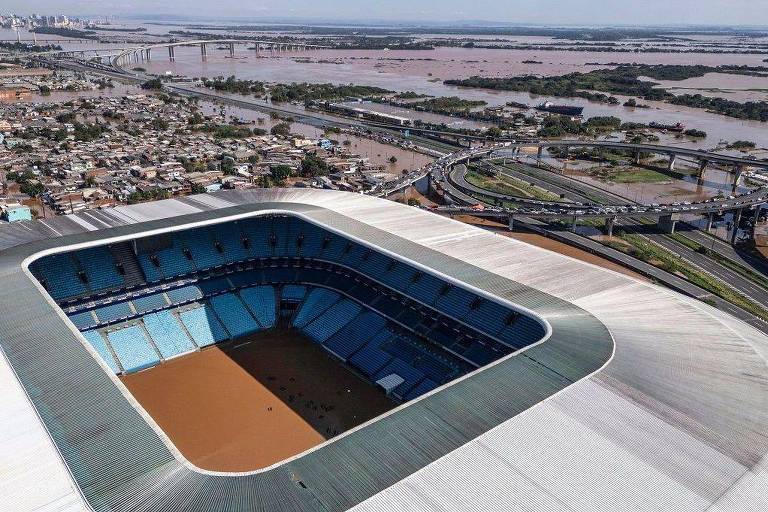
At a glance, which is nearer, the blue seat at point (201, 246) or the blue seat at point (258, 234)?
the blue seat at point (201, 246)

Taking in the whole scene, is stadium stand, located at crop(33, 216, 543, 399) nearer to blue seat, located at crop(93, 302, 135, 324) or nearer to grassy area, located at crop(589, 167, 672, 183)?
blue seat, located at crop(93, 302, 135, 324)

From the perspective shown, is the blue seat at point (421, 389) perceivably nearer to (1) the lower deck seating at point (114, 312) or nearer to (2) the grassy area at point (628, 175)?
(1) the lower deck seating at point (114, 312)

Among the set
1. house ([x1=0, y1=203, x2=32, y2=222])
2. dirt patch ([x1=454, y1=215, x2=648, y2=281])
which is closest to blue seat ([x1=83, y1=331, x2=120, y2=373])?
house ([x1=0, y1=203, x2=32, y2=222])

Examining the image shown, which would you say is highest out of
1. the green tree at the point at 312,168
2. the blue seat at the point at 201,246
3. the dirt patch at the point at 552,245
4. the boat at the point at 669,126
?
the boat at the point at 669,126

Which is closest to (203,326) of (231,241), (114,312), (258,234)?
(114,312)

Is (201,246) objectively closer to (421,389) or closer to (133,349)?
(133,349)

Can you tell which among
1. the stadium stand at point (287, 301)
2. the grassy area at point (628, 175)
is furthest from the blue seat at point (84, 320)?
the grassy area at point (628, 175)
